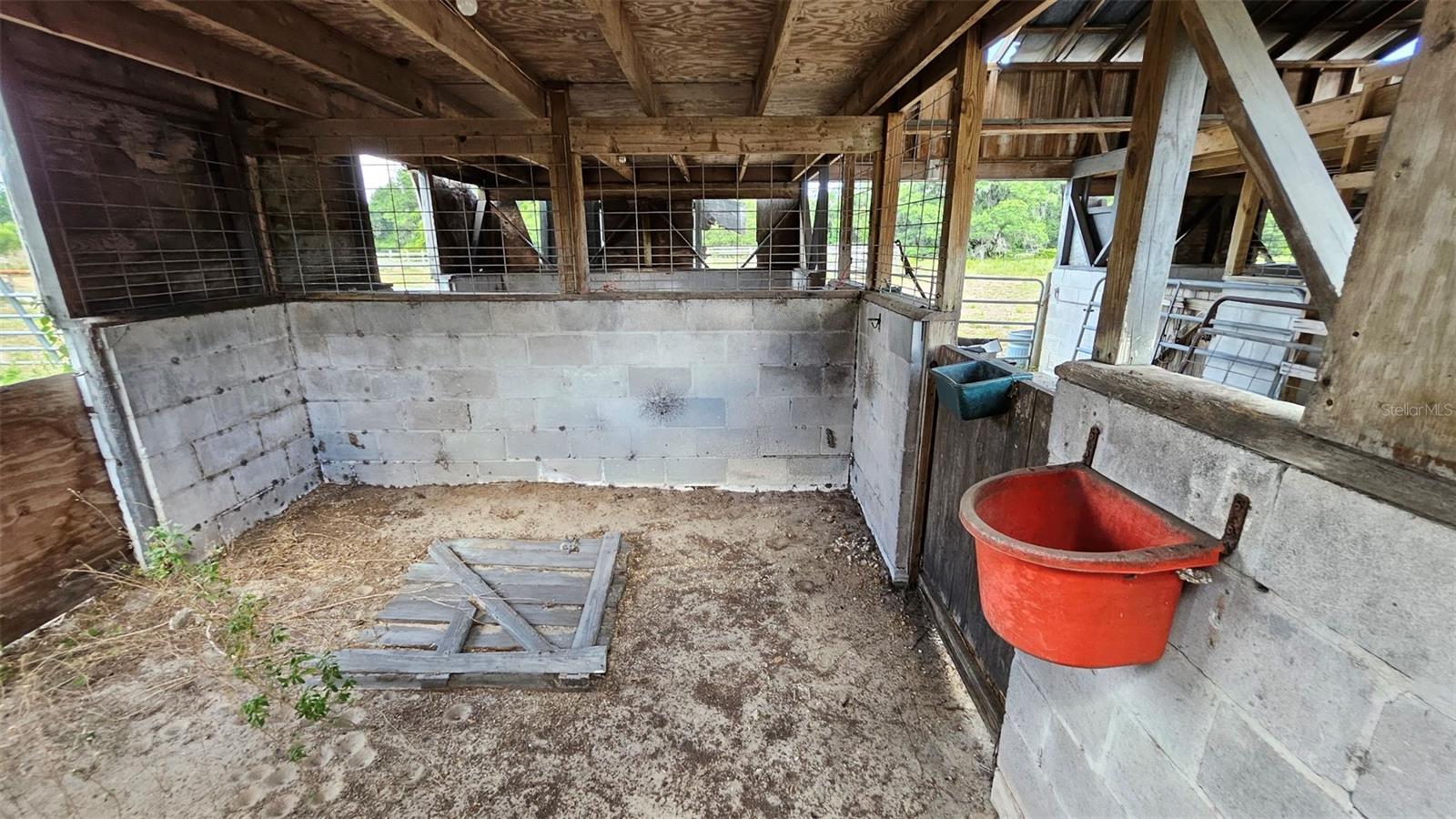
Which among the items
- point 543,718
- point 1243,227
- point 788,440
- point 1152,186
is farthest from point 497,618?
point 1243,227

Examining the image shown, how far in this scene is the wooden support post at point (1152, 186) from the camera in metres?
1.11

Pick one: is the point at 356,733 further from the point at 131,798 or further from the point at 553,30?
the point at 553,30

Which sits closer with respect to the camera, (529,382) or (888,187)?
(888,187)

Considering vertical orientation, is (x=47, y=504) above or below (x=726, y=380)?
below

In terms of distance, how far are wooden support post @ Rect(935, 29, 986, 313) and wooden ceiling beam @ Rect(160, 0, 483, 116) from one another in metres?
2.84

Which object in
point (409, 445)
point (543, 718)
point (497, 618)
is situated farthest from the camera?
point (409, 445)

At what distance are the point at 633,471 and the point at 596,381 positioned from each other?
25.8 inches

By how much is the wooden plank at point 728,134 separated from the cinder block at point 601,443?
67.8 inches

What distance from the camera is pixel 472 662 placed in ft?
6.95

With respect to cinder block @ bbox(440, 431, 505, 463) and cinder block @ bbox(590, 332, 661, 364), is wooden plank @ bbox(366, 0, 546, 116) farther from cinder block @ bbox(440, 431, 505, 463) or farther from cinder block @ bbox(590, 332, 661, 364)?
cinder block @ bbox(440, 431, 505, 463)

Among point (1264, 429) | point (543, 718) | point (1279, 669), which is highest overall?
point (1264, 429)

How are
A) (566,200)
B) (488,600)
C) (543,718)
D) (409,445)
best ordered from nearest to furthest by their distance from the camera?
1. (543,718)
2. (488,600)
3. (566,200)
4. (409,445)

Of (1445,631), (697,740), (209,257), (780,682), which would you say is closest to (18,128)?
(209,257)

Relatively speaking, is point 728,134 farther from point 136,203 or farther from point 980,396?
point 136,203
